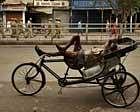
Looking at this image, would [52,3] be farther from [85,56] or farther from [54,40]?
[85,56]

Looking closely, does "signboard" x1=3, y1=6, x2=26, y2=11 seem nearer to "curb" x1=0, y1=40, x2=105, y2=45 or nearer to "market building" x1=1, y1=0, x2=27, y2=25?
"market building" x1=1, y1=0, x2=27, y2=25

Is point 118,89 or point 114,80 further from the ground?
point 114,80

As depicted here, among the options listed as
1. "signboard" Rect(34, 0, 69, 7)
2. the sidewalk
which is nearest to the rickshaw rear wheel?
the sidewalk

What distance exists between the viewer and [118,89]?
829 centimetres

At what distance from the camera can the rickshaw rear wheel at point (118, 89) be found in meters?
8.22

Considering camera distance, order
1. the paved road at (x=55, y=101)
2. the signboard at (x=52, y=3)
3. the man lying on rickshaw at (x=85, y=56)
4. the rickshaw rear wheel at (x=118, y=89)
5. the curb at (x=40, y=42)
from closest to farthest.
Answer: the paved road at (x=55, y=101) < the rickshaw rear wheel at (x=118, y=89) < the man lying on rickshaw at (x=85, y=56) < the curb at (x=40, y=42) < the signboard at (x=52, y=3)

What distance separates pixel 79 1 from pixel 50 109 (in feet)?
124

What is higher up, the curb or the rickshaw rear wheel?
the rickshaw rear wheel

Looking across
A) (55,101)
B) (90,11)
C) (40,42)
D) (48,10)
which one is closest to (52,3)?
(48,10)

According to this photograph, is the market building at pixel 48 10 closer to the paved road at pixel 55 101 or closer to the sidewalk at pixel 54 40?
the sidewalk at pixel 54 40

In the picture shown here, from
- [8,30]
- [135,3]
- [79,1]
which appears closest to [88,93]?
[8,30]

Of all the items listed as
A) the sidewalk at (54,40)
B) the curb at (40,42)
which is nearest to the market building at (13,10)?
the sidewalk at (54,40)

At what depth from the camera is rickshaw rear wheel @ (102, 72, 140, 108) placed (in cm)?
822

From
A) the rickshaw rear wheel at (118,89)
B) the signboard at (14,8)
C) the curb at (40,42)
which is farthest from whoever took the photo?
the signboard at (14,8)
